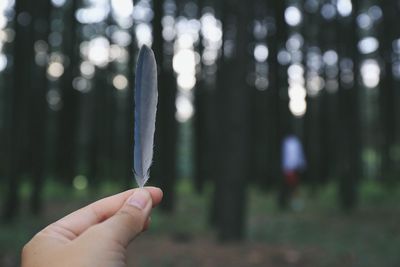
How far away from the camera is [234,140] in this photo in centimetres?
923

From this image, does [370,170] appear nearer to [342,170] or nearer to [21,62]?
[342,170]

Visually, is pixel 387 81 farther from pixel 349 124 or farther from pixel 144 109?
pixel 144 109

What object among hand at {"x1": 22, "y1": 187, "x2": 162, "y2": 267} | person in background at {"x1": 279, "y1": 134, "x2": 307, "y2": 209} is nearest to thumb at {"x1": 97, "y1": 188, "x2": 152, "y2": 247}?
hand at {"x1": 22, "y1": 187, "x2": 162, "y2": 267}

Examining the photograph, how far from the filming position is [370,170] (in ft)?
163

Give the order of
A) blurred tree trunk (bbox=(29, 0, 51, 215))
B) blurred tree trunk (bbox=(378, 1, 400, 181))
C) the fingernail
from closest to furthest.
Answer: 1. the fingernail
2. blurred tree trunk (bbox=(29, 0, 51, 215))
3. blurred tree trunk (bbox=(378, 1, 400, 181))

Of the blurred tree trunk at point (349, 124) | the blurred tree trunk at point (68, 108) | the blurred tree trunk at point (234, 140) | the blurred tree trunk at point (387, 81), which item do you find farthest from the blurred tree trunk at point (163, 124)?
the blurred tree trunk at point (387, 81)

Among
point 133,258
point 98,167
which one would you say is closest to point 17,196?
point 133,258

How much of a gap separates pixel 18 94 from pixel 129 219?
1244 cm

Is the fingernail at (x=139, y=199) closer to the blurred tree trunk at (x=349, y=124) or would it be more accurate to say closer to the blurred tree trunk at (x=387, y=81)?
the blurred tree trunk at (x=349, y=124)

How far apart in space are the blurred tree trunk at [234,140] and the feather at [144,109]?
296 inches

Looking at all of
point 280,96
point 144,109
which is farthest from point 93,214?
point 280,96

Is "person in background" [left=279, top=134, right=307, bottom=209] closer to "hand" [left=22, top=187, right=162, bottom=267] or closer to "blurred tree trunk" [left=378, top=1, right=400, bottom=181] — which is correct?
"blurred tree trunk" [left=378, top=1, right=400, bottom=181]

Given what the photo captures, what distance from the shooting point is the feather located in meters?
1.71

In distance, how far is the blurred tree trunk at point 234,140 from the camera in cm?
928
